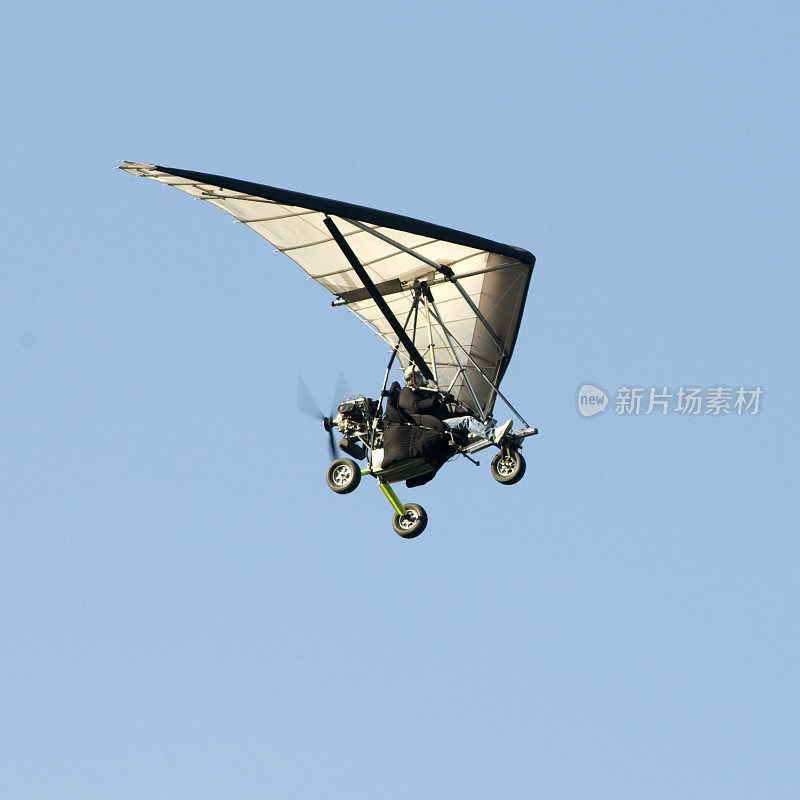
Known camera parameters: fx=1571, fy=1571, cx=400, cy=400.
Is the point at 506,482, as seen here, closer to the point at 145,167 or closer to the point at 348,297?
the point at 348,297

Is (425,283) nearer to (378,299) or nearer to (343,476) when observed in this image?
(378,299)

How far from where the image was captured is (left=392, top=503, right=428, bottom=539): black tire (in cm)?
2869

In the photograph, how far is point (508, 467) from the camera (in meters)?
27.0

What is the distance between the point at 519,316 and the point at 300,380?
4295 millimetres

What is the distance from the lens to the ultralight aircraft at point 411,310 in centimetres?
2705

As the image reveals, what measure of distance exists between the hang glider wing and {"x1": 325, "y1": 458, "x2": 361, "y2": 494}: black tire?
6.79ft

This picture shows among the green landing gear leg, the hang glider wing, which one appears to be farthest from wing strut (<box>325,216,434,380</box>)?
the green landing gear leg

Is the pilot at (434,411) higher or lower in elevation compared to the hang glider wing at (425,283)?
lower

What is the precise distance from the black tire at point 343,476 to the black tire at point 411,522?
127 cm

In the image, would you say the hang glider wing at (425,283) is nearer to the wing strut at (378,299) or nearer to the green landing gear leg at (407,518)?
the wing strut at (378,299)

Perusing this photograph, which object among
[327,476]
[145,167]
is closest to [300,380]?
[327,476]

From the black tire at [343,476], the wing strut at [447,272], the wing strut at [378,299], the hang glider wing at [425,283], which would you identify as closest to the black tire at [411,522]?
the black tire at [343,476]

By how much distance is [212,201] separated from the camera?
93.6ft

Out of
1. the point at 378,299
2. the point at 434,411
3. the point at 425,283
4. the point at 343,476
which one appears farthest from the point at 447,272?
the point at 343,476
